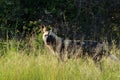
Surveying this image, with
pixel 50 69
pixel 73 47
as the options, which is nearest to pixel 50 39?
pixel 73 47

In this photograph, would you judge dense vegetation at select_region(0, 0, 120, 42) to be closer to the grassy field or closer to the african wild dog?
the african wild dog

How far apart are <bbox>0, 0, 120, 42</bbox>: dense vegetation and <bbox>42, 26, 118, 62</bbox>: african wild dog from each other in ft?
7.73

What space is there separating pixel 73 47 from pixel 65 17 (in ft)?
10.9

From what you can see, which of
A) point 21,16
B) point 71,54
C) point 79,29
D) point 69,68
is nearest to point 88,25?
point 79,29

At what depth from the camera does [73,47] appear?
7824mm

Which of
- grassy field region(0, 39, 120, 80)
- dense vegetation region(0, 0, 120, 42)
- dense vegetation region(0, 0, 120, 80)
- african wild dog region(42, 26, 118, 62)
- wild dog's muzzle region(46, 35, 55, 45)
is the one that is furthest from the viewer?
dense vegetation region(0, 0, 120, 42)

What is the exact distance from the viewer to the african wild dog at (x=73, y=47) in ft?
25.0

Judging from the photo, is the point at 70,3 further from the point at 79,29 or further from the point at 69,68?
the point at 69,68

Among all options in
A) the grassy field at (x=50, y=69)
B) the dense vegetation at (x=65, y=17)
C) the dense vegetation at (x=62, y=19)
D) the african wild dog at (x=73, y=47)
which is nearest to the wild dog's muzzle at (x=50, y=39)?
the african wild dog at (x=73, y=47)

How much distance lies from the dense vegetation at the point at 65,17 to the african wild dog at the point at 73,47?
2.36 m

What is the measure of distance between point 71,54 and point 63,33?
369 cm

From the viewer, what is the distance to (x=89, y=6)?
37.2 ft

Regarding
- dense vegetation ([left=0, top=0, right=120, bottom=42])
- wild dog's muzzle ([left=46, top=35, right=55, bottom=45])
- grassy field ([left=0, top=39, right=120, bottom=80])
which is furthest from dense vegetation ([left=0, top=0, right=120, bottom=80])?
grassy field ([left=0, top=39, right=120, bottom=80])

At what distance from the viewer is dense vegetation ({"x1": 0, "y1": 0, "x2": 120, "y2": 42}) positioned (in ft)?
35.7
